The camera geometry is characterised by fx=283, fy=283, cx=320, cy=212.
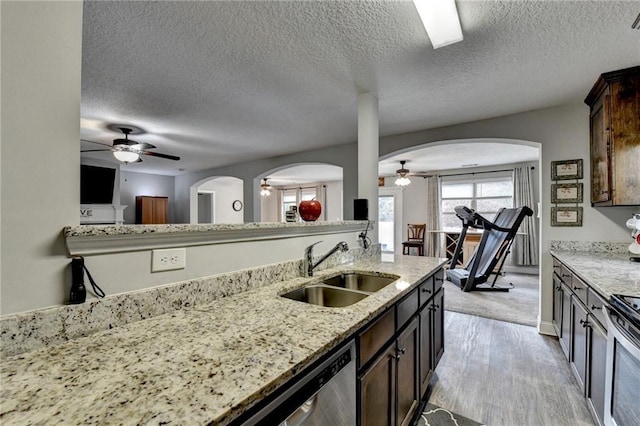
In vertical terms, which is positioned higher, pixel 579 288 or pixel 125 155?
pixel 125 155

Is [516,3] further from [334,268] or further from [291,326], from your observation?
[291,326]

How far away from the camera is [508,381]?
2.22 m

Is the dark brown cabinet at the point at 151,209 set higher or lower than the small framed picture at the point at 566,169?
lower

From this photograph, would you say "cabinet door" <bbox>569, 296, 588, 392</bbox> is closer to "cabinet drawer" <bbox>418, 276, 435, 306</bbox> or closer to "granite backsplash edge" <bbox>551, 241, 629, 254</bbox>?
"cabinet drawer" <bbox>418, 276, 435, 306</bbox>

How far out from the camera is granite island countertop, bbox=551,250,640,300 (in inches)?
59.3

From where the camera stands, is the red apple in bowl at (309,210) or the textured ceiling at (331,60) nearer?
the textured ceiling at (331,60)

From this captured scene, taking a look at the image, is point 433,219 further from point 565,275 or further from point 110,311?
point 110,311

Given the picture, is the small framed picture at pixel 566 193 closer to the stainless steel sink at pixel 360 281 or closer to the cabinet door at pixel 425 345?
the cabinet door at pixel 425 345

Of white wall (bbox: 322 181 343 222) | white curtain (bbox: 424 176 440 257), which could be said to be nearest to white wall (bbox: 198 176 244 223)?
white wall (bbox: 322 181 343 222)

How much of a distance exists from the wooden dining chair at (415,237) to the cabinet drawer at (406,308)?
5.57m

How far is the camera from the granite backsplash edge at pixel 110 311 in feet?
2.55

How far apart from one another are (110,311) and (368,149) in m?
2.39

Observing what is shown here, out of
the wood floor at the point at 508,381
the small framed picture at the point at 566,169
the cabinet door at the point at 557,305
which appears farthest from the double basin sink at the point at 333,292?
the small framed picture at the point at 566,169

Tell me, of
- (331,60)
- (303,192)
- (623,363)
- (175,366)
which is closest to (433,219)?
(303,192)
